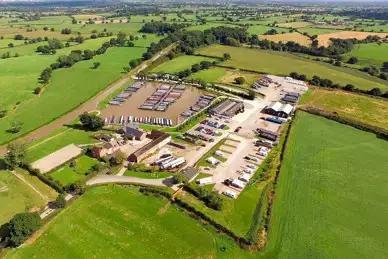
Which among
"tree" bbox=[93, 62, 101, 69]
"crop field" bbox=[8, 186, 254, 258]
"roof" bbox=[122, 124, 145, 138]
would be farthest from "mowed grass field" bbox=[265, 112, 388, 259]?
"tree" bbox=[93, 62, 101, 69]

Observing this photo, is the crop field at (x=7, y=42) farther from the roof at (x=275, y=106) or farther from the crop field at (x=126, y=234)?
the crop field at (x=126, y=234)

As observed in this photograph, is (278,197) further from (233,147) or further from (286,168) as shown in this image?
(233,147)

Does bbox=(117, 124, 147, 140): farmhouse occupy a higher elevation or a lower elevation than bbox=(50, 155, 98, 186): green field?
higher

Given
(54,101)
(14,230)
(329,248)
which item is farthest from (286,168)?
(54,101)

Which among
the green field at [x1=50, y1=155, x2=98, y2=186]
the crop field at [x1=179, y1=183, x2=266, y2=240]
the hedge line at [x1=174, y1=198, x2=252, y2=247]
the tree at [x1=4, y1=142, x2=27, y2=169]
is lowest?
the green field at [x1=50, y1=155, x2=98, y2=186]

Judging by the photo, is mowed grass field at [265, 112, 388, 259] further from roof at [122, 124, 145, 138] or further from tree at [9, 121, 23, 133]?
tree at [9, 121, 23, 133]

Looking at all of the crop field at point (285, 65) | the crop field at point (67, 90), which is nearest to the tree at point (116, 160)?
the crop field at point (67, 90)
